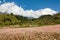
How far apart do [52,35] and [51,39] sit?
0.72 meters

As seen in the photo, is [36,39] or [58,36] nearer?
[36,39]

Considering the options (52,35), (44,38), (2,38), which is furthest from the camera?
(52,35)

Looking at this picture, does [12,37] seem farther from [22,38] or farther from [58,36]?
[58,36]

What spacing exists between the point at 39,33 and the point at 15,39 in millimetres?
1754

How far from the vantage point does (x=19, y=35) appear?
10.3 metres

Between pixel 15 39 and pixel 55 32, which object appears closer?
pixel 15 39

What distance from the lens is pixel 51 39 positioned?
10.8 meters

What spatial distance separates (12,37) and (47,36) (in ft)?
7.01

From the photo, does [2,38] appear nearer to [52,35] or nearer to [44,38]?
[44,38]

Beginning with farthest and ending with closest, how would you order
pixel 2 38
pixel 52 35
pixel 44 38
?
pixel 52 35
pixel 44 38
pixel 2 38

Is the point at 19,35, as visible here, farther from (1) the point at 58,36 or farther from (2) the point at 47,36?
(1) the point at 58,36

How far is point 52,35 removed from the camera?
1148 cm

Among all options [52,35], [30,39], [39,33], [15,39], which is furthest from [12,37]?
[52,35]

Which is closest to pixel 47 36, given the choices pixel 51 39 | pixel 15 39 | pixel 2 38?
pixel 51 39
